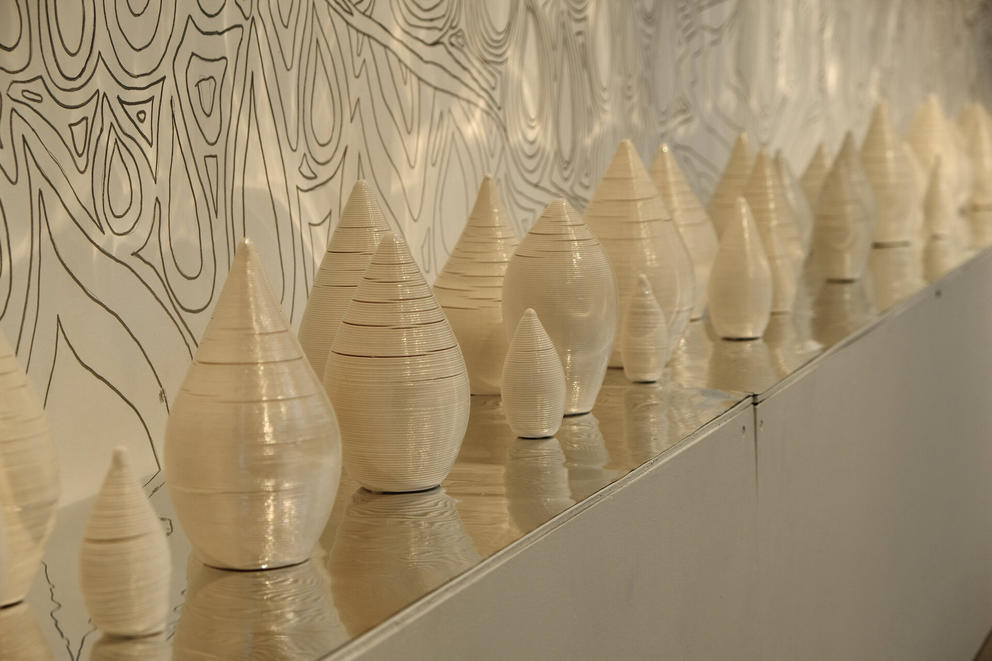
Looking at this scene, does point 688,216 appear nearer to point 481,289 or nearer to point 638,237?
point 638,237

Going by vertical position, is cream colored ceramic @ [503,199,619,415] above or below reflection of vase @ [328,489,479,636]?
above

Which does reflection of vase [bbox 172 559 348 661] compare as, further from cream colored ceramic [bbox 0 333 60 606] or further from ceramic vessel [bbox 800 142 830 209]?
ceramic vessel [bbox 800 142 830 209]

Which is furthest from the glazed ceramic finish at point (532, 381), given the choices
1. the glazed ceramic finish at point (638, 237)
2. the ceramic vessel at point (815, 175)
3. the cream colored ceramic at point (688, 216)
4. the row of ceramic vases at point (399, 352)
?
the ceramic vessel at point (815, 175)

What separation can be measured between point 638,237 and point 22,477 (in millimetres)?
753

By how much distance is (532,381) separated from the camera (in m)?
0.99

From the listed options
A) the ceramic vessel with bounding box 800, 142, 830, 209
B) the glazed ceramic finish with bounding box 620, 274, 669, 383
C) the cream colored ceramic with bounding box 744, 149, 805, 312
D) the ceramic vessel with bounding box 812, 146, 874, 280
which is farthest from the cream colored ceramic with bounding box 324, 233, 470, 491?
the ceramic vessel with bounding box 800, 142, 830, 209

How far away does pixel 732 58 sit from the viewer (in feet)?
7.08

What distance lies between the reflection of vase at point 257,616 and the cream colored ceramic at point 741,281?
801mm

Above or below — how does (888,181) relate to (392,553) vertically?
above

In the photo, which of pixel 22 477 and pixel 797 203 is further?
pixel 797 203

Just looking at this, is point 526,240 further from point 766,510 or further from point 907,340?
point 907,340

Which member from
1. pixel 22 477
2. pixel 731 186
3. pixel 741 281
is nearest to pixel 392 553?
pixel 22 477

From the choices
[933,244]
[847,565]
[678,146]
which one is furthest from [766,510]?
[933,244]

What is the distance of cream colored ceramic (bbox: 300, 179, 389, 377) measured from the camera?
1006 mm
